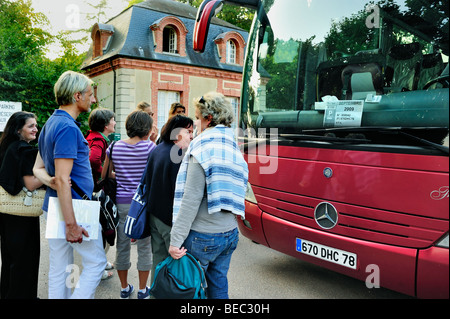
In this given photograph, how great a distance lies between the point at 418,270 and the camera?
2.66 metres

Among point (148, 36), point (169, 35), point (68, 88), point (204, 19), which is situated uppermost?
point (169, 35)

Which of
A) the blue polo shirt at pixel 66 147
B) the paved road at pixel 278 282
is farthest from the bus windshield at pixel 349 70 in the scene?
the blue polo shirt at pixel 66 147

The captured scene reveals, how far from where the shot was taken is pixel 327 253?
3.24m

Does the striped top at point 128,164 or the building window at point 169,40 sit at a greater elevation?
the building window at point 169,40

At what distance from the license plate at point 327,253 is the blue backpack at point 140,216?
1.39m

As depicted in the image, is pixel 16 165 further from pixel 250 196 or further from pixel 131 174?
pixel 250 196

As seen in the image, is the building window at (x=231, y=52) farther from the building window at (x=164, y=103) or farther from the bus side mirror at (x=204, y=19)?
the bus side mirror at (x=204, y=19)

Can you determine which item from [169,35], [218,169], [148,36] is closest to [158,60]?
[148,36]

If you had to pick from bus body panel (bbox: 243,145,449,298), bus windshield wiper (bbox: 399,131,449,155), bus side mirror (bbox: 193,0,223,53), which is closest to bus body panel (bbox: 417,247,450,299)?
bus body panel (bbox: 243,145,449,298)

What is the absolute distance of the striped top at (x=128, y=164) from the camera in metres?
3.51

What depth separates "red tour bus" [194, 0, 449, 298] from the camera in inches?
105

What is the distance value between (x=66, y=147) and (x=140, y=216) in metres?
0.90

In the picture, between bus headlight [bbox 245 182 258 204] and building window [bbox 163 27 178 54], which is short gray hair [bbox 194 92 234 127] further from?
building window [bbox 163 27 178 54]

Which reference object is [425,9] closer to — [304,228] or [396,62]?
[396,62]
